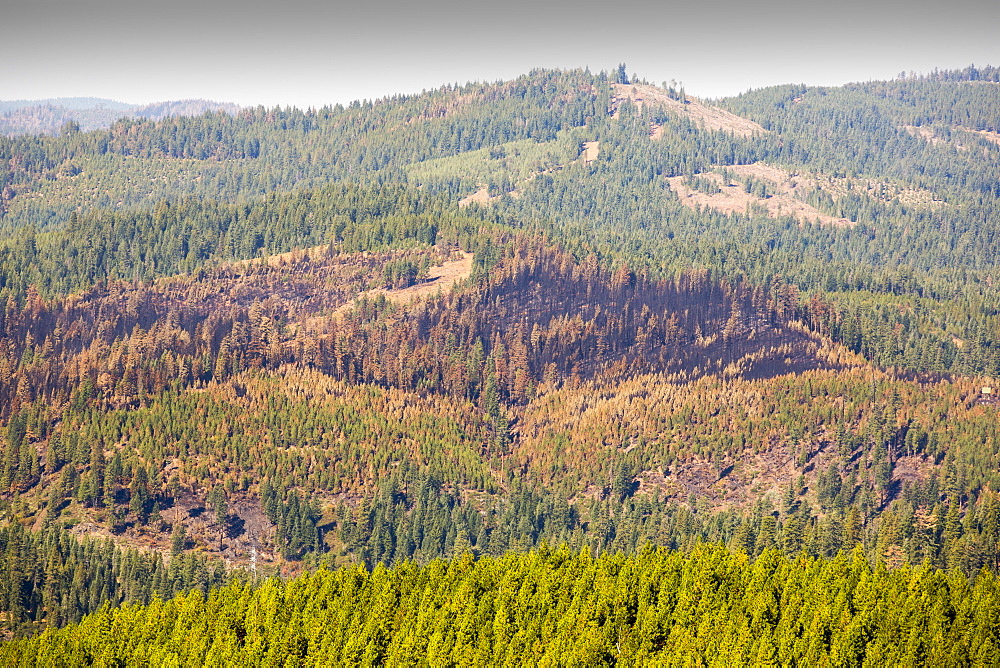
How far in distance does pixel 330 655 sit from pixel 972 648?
2695 inches

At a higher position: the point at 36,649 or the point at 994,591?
the point at 994,591

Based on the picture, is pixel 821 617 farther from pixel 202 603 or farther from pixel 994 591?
pixel 202 603

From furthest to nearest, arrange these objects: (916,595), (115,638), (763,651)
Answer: (115,638) < (916,595) < (763,651)

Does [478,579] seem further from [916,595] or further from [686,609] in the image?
[916,595]

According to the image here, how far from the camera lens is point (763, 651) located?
14588 centimetres

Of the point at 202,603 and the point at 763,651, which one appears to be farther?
the point at 202,603

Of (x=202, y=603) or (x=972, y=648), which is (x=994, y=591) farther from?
(x=202, y=603)

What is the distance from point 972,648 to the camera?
148 m

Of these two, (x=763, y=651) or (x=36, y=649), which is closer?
(x=763, y=651)

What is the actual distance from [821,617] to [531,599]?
112 ft

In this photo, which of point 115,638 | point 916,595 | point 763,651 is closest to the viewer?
point 763,651

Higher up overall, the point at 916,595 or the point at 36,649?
the point at 916,595

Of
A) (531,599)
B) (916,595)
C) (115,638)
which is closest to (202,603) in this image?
(115,638)

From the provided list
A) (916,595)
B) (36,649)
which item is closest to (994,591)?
(916,595)
